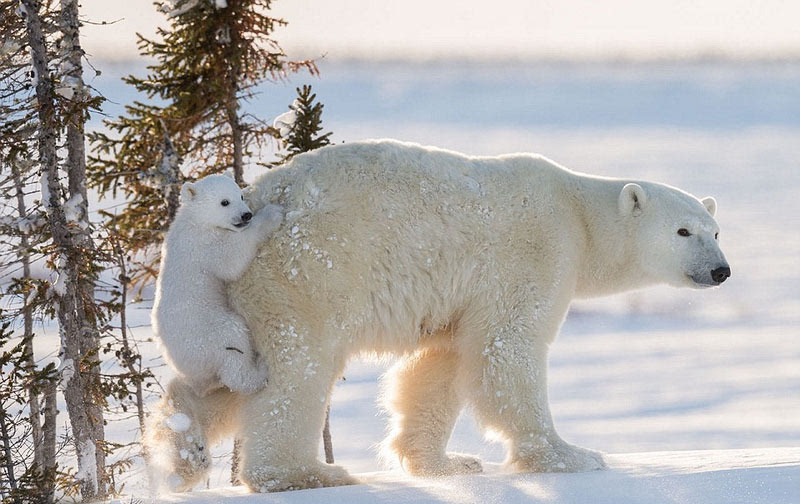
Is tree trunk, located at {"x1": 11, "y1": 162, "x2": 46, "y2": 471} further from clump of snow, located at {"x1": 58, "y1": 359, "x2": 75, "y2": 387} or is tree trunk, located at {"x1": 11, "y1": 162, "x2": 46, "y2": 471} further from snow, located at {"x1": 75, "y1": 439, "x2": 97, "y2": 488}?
snow, located at {"x1": 75, "y1": 439, "x2": 97, "y2": 488}

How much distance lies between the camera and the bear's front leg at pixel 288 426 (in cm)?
Answer: 658

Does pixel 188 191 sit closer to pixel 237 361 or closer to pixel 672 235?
pixel 237 361

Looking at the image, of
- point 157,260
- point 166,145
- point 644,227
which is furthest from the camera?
point 157,260

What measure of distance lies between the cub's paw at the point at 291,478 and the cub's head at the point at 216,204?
1.53 metres

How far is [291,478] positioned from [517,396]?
5.32 ft

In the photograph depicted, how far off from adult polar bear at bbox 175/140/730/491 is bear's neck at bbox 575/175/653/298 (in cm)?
1

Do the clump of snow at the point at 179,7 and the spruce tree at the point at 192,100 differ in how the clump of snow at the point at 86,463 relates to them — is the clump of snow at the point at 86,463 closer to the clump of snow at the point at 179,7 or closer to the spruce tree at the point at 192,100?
the spruce tree at the point at 192,100

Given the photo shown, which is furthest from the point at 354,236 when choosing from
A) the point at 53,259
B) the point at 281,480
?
the point at 53,259

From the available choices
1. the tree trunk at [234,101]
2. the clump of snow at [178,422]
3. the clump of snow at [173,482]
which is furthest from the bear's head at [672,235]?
the tree trunk at [234,101]

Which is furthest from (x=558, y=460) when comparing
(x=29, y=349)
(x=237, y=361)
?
(x=29, y=349)

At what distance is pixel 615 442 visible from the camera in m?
19.6

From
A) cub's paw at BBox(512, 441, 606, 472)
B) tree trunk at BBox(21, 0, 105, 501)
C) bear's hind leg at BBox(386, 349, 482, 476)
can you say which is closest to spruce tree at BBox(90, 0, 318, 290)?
tree trunk at BBox(21, 0, 105, 501)

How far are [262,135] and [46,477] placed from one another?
209 inches

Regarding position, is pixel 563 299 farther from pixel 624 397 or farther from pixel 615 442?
pixel 624 397
